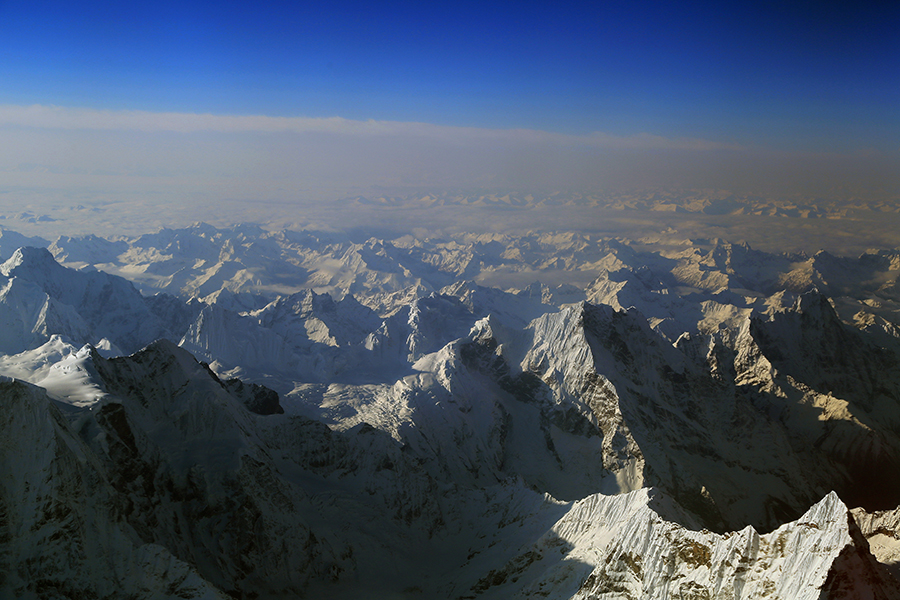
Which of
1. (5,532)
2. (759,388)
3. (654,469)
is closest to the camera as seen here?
(5,532)

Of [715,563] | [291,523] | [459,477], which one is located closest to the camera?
[715,563]

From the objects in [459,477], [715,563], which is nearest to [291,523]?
[459,477]

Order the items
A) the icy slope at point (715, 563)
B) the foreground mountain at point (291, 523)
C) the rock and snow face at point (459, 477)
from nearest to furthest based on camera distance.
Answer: the icy slope at point (715, 563)
the foreground mountain at point (291, 523)
the rock and snow face at point (459, 477)

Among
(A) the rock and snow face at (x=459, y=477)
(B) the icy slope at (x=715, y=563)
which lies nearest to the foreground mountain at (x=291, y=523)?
(B) the icy slope at (x=715, y=563)

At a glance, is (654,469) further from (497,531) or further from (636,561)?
(636,561)

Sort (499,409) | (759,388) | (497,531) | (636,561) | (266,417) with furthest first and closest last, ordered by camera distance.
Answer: (759,388) < (499,409) < (266,417) < (497,531) < (636,561)

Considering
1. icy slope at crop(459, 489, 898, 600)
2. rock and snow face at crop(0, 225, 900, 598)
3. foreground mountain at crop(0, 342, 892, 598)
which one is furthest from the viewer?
rock and snow face at crop(0, 225, 900, 598)

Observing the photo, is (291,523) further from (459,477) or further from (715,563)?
(715,563)

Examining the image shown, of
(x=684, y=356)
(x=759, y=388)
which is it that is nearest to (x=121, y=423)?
(x=684, y=356)

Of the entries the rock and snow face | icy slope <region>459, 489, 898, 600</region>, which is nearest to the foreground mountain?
icy slope <region>459, 489, 898, 600</region>

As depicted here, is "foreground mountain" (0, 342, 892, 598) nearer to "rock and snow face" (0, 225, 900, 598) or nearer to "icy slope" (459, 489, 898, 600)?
"icy slope" (459, 489, 898, 600)

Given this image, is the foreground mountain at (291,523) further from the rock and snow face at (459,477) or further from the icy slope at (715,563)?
the rock and snow face at (459,477)
